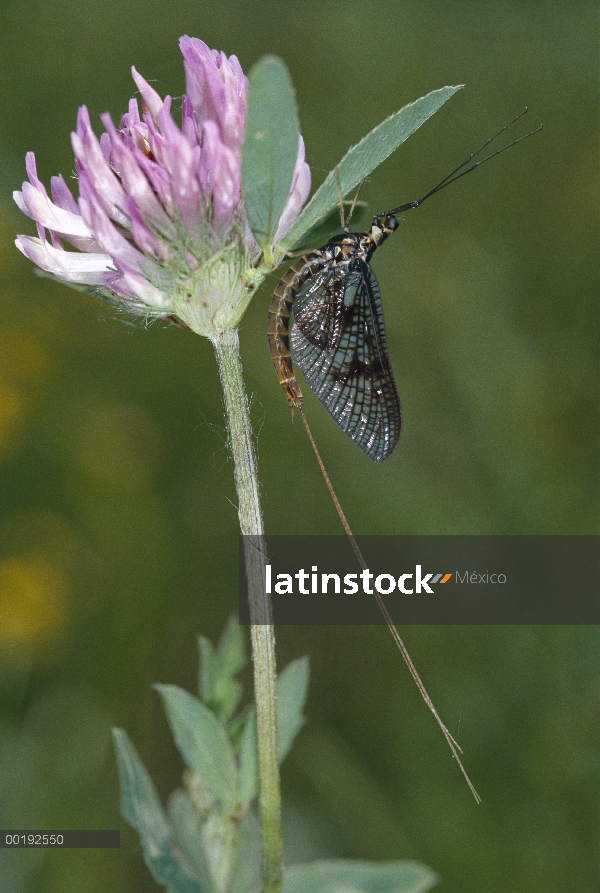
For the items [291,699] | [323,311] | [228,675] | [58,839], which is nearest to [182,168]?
[323,311]

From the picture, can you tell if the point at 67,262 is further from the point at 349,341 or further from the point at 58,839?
the point at 58,839

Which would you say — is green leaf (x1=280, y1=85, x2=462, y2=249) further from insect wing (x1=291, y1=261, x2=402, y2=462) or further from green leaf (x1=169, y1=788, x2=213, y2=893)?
green leaf (x1=169, y1=788, x2=213, y2=893)

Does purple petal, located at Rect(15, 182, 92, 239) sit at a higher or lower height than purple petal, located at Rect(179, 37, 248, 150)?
lower

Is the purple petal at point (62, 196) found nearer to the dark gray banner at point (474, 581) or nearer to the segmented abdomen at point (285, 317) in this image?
the segmented abdomen at point (285, 317)

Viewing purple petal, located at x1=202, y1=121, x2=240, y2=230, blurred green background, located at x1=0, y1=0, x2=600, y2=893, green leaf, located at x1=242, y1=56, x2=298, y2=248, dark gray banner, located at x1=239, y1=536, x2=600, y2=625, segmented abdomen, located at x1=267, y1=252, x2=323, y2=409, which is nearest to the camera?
green leaf, located at x1=242, y1=56, x2=298, y2=248

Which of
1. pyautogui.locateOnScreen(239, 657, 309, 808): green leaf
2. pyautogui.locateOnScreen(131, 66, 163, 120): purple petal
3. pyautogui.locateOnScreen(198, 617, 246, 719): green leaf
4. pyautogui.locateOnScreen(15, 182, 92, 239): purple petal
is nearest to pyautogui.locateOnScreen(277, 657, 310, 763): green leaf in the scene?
pyautogui.locateOnScreen(239, 657, 309, 808): green leaf

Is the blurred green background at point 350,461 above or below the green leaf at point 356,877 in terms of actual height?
above

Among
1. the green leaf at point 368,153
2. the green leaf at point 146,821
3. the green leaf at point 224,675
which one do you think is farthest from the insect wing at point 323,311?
the green leaf at point 146,821

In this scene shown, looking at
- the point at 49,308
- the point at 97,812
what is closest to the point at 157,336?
the point at 49,308
